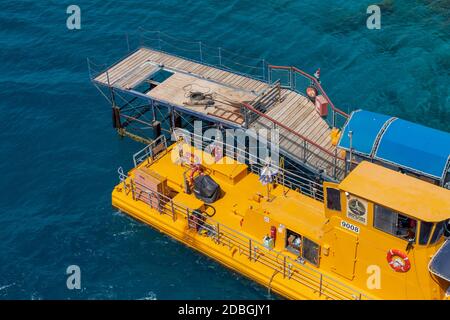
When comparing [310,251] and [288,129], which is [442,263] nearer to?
[310,251]

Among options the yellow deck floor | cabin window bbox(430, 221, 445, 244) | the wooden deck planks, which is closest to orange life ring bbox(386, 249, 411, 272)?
cabin window bbox(430, 221, 445, 244)

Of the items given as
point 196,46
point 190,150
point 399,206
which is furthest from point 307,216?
point 196,46

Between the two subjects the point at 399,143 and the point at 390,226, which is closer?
the point at 390,226

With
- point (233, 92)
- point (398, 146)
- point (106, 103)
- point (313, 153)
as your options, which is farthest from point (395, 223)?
point (106, 103)

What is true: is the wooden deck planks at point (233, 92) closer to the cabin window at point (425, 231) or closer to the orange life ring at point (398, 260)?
the orange life ring at point (398, 260)

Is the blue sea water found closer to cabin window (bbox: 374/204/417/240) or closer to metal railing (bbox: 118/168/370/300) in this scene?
metal railing (bbox: 118/168/370/300)

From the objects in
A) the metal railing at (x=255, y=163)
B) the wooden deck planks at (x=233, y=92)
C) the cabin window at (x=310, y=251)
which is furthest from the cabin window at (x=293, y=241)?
the wooden deck planks at (x=233, y=92)

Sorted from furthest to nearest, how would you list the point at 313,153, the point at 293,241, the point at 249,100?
1. the point at 249,100
2. the point at 313,153
3. the point at 293,241
